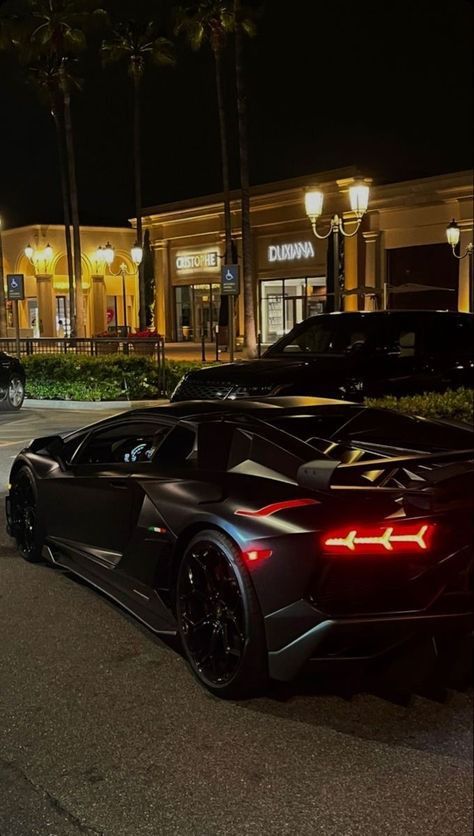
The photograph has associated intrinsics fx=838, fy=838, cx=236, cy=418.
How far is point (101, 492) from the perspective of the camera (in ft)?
16.7

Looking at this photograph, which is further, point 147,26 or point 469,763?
point 147,26

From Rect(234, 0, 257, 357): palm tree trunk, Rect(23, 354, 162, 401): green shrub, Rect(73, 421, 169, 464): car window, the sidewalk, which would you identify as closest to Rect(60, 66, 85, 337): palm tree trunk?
the sidewalk

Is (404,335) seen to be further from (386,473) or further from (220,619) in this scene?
(220,619)

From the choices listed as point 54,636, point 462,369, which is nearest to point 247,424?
point 54,636

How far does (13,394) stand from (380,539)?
14.7 meters

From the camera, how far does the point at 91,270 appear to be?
157ft

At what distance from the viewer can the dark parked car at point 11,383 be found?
1698 centimetres

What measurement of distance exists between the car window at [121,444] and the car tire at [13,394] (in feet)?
38.9

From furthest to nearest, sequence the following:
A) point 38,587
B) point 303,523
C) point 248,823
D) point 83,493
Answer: point 38,587, point 83,493, point 303,523, point 248,823

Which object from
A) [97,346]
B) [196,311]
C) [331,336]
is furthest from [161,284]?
[331,336]

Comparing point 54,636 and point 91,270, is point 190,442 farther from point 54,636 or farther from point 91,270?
point 91,270

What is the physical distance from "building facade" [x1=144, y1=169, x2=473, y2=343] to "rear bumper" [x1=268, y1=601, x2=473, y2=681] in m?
18.5

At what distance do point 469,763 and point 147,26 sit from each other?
3987 cm

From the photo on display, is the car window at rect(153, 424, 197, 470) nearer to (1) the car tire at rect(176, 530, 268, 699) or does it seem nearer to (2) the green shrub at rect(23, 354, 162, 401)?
(1) the car tire at rect(176, 530, 268, 699)
